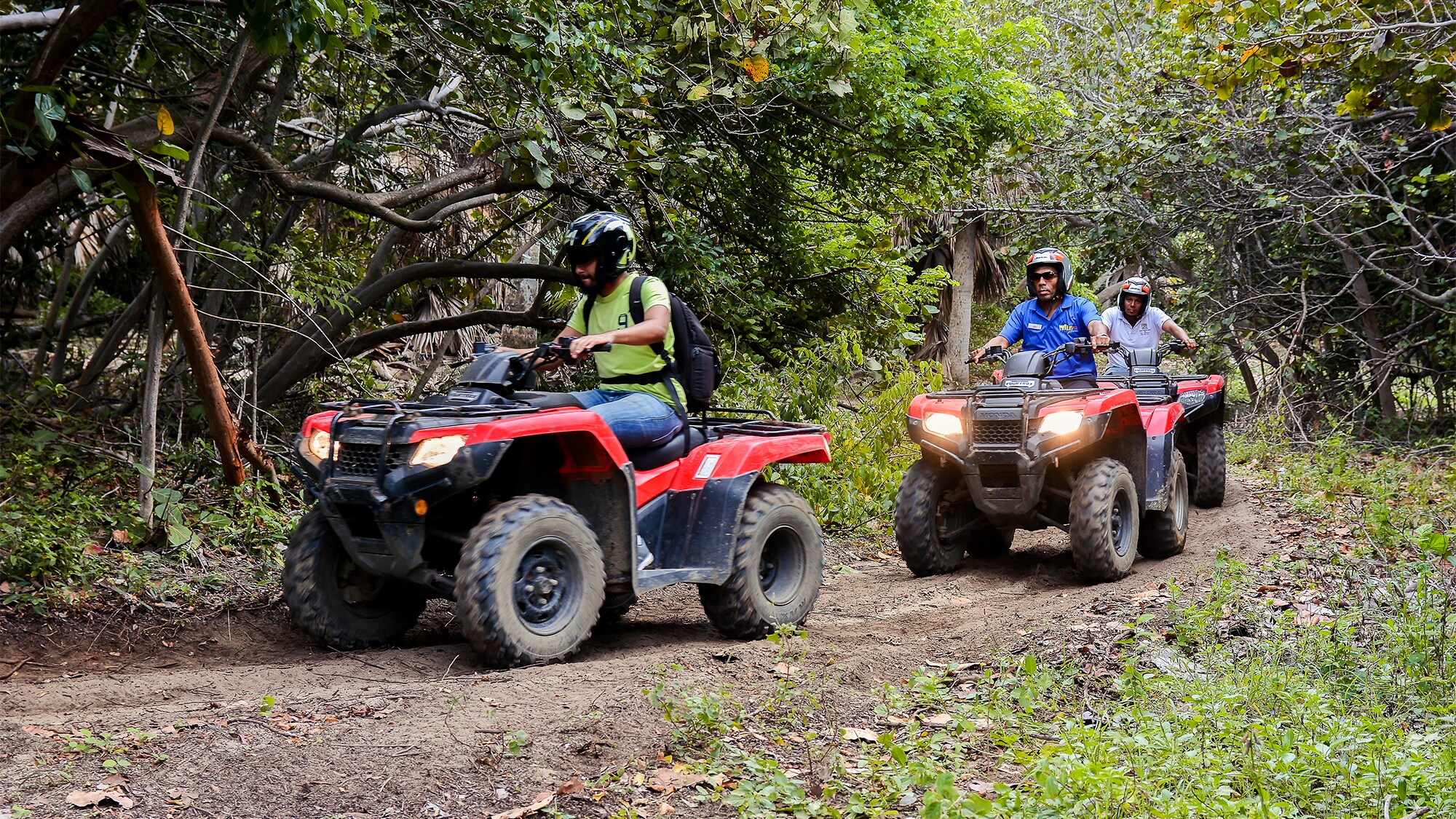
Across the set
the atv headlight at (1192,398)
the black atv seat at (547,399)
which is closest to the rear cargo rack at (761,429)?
the black atv seat at (547,399)

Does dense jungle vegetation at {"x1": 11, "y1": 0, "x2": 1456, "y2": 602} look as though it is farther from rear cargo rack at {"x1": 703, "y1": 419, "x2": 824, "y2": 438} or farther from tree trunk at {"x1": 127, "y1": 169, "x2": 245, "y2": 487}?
rear cargo rack at {"x1": 703, "y1": 419, "x2": 824, "y2": 438}

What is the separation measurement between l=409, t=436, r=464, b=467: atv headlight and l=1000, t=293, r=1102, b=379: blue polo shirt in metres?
4.73

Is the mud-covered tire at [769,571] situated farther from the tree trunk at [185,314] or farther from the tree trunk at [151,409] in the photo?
the tree trunk at [151,409]

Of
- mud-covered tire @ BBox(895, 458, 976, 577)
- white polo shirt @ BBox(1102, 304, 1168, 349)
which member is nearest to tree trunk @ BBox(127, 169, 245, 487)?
mud-covered tire @ BBox(895, 458, 976, 577)

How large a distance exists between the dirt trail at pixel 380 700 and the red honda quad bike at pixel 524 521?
21 cm

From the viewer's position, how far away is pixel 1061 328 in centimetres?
833

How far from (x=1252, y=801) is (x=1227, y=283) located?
15091 mm

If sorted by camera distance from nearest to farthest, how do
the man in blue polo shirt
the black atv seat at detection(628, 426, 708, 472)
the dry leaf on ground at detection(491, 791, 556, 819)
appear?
the dry leaf on ground at detection(491, 791, 556, 819), the black atv seat at detection(628, 426, 708, 472), the man in blue polo shirt

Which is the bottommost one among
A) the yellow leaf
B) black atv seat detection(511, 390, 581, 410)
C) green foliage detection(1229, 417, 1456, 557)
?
green foliage detection(1229, 417, 1456, 557)

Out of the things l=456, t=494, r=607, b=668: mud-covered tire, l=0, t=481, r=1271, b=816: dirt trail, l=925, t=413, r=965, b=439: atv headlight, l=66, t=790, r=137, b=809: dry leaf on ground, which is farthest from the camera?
l=925, t=413, r=965, b=439: atv headlight

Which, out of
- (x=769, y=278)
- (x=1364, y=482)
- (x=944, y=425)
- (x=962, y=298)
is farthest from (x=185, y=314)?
(x=962, y=298)

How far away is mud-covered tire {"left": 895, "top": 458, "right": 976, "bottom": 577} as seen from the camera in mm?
7586

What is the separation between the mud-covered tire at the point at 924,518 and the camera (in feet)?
24.9

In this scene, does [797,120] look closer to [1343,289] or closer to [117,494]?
[117,494]
